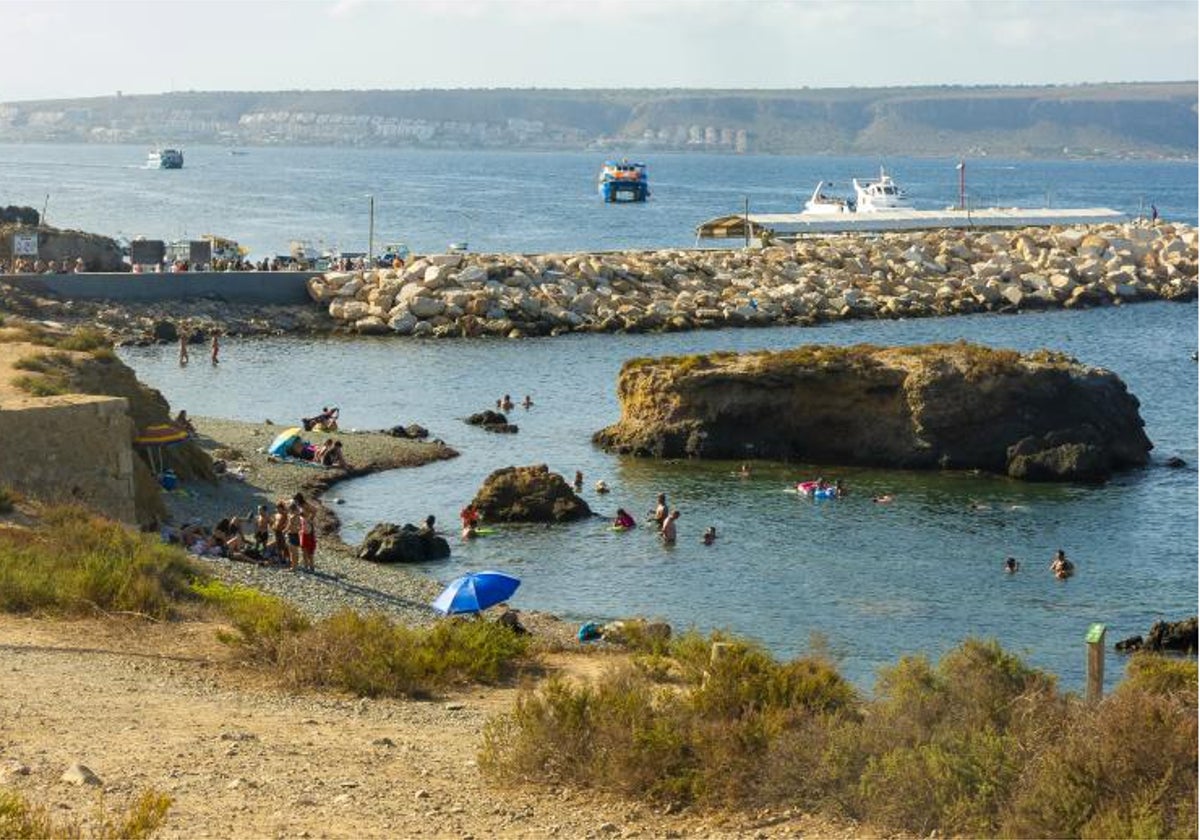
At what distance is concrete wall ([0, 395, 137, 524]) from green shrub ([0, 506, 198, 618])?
140 inches

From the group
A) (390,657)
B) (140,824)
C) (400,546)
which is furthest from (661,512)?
(140,824)

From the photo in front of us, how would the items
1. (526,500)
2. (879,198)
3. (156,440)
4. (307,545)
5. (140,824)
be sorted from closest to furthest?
(140,824)
(307,545)
(156,440)
(526,500)
(879,198)

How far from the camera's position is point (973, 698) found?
45.3 feet

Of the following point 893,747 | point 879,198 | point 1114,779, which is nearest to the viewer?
point 1114,779

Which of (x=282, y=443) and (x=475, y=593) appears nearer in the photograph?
(x=475, y=593)

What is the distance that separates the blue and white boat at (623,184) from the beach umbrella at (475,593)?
120 meters

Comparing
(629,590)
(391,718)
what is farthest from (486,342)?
(391,718)

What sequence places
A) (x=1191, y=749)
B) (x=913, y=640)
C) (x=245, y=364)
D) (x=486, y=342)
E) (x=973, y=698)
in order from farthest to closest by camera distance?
(x=486, y=342) → (x=245, y=364) → (x=913, y=640) → (x=973, y=698) → (x=1191, y=749)

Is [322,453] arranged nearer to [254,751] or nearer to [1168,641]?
[1168,641]

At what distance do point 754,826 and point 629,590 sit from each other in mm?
15755

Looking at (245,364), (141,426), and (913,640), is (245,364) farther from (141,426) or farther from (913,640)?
(913,640)

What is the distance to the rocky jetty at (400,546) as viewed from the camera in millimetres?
29906

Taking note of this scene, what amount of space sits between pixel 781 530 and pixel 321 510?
8.50 meters

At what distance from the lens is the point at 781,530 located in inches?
1299
